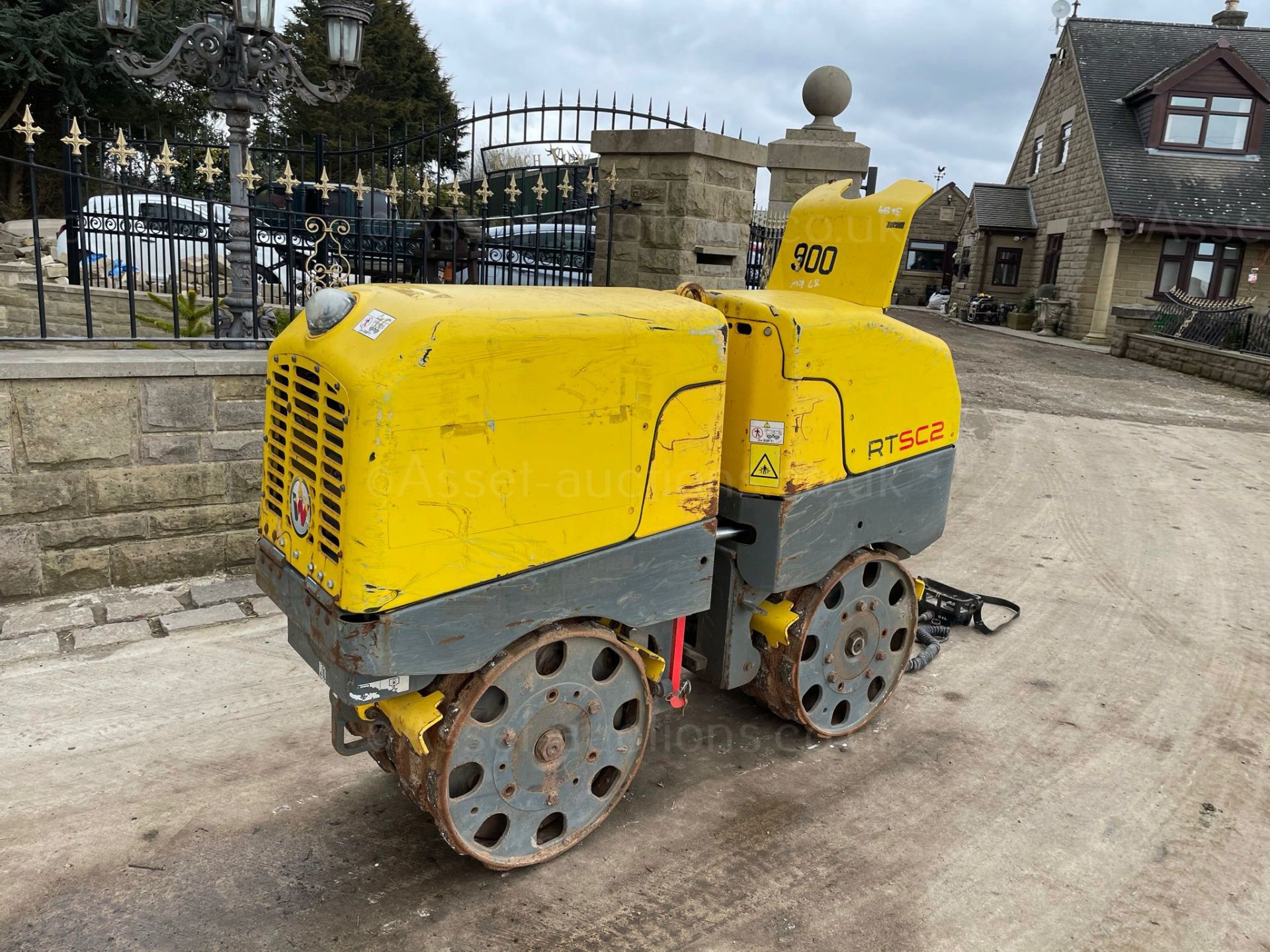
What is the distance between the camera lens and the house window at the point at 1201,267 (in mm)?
23344

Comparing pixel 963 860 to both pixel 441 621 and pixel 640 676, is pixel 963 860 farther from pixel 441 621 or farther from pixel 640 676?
pixel 441 621

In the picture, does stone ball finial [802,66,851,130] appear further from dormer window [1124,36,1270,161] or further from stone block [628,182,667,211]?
dormer window [1124,36,1270,161]

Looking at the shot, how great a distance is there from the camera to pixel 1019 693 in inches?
168

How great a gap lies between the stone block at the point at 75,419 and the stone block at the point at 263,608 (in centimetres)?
103

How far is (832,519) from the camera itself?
3311 mm

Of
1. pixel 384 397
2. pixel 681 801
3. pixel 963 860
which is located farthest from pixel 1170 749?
pixel 384 397

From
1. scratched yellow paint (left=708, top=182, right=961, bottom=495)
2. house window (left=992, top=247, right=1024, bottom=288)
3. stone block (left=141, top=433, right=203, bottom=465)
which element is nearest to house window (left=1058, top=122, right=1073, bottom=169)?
house window (left=992, top=247, right=1024, bottom=288)

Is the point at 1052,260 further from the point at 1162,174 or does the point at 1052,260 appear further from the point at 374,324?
the point at 374,324

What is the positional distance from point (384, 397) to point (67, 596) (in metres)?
3.68

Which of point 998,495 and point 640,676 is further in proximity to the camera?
point 998,495

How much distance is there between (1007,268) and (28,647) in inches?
1224

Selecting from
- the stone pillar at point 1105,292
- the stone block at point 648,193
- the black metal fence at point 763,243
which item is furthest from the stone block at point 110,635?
the stone pillar at point 1105,292

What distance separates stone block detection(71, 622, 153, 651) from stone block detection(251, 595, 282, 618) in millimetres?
507

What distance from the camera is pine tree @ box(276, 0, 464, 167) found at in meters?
33.0
